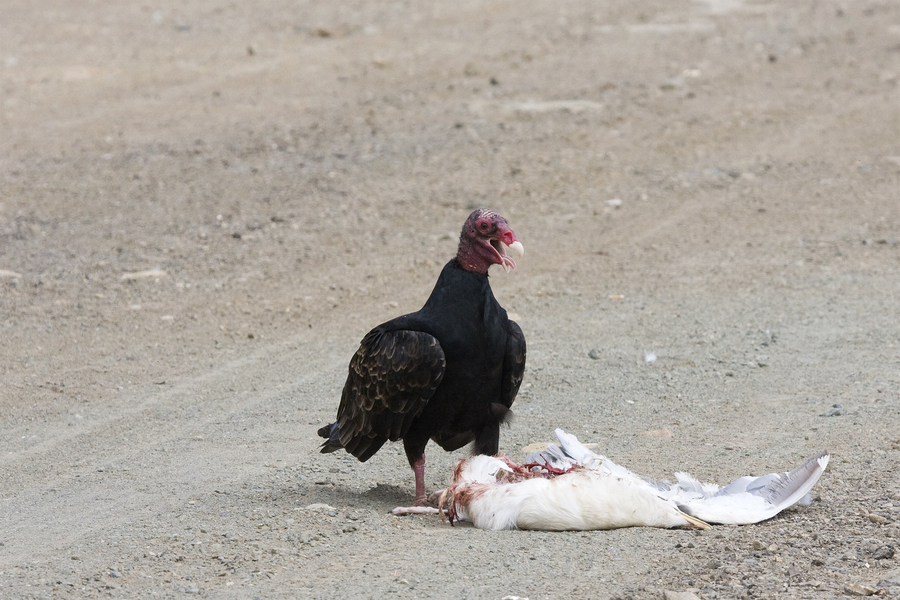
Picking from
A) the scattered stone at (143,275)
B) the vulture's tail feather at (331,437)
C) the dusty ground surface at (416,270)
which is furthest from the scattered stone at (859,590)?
the scattered stone at (143,275)

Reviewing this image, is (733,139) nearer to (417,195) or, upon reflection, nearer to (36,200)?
(417,195)

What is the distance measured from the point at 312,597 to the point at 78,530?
134cm

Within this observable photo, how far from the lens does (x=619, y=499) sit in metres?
4.51

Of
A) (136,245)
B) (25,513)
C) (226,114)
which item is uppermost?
(226,114)

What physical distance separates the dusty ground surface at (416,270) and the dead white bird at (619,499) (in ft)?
0.33

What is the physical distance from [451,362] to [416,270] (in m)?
4.33

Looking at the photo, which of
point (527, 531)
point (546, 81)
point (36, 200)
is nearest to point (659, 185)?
point (546, 81)

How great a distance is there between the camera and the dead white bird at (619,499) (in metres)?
4.51

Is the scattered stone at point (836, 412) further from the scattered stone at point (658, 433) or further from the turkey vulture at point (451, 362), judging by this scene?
the turkey vulture at point (451, 362)

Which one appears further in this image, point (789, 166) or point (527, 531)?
point (789, 166)

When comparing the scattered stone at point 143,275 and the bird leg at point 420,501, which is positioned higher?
the scattered stone at point 143,275

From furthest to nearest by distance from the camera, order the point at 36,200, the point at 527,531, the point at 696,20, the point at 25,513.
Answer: the point at 696,20 < the point at 36,200 < the point at 25,513 < the point at 527,531

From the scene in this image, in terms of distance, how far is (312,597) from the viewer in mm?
3861

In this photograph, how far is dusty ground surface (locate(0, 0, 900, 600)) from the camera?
4344mm
